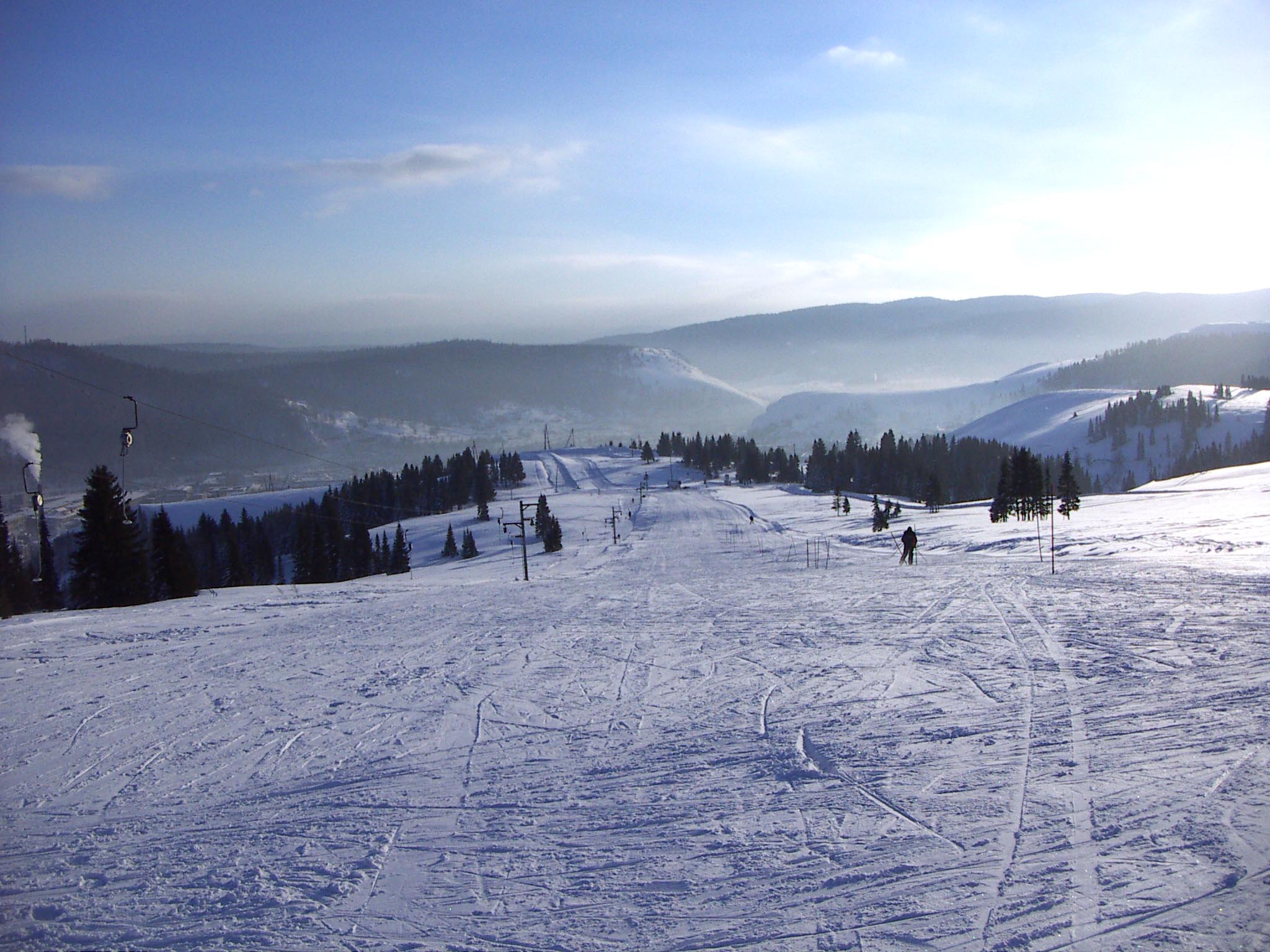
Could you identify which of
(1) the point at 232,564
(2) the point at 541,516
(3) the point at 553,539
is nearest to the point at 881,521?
(3) the point at 553,539

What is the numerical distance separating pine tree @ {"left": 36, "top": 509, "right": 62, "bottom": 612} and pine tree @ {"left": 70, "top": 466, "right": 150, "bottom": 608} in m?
2.97

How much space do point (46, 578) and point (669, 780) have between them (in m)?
51.9

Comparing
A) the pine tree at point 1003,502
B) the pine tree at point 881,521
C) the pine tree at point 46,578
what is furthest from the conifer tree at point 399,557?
the pine tree at point 1003,502

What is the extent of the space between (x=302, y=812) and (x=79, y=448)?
192924 mm

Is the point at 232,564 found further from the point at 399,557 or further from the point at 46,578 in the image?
the point at 46,578

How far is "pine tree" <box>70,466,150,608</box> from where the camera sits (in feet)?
124

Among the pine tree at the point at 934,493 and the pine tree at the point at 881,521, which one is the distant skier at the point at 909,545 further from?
the pine tree at the point at 934,493

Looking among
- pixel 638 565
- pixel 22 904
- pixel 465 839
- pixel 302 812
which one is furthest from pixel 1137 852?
pixel 638 565

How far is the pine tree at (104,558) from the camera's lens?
37656mm

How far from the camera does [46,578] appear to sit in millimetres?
45250

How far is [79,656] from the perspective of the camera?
15859mm

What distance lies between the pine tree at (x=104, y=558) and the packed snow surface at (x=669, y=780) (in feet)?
74.9

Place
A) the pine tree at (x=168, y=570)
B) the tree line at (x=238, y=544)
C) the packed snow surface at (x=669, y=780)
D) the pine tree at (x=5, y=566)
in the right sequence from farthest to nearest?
the pine tree at (x=5, y=566) → the pine tree at (x=168, y=570) → the tree line at (x=238, y=544) → the packed snow surface at (x=669, y=780)

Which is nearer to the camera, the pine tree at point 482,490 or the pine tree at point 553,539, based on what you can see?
the pine tree at point 553,539
